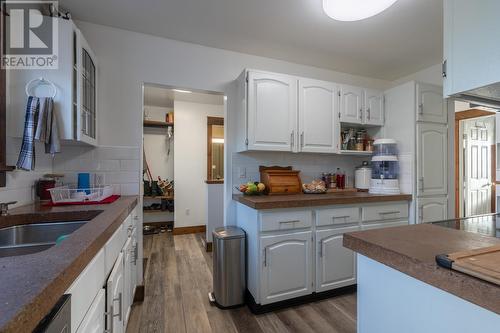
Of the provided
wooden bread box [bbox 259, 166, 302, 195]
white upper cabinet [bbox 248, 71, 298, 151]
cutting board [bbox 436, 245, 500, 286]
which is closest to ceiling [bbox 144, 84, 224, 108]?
white upper cabinet [bbox 248, 71, 298, 151]

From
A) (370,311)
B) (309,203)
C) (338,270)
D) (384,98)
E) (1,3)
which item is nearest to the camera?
(370,311)

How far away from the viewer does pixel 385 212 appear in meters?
2.28

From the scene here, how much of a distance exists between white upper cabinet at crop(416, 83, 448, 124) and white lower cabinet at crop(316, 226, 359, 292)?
139 centimetres

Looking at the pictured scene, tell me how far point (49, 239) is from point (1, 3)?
51.1 inches

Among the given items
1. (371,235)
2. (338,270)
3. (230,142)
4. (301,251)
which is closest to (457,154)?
(338,270)

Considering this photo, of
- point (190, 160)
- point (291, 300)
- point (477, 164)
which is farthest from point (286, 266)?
point (477, 164)

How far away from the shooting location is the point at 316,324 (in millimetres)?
1726

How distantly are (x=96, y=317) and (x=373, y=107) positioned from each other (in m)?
2.90

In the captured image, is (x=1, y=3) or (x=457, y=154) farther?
(x=457, y=154)

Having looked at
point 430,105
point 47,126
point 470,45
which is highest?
point 430,105

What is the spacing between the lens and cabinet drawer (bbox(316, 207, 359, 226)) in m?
2.01

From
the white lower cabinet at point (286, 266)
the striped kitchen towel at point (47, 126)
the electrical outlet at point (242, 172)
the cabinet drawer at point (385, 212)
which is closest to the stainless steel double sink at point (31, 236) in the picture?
the striped kitchen towel at point (47, 126)

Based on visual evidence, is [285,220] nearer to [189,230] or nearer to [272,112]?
[272,112]

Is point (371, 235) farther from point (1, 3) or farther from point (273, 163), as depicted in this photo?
point (1, 3)
